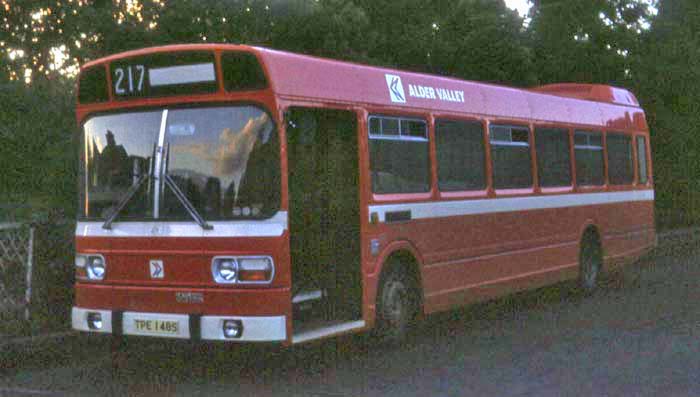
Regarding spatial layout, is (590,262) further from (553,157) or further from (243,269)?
(243,269)

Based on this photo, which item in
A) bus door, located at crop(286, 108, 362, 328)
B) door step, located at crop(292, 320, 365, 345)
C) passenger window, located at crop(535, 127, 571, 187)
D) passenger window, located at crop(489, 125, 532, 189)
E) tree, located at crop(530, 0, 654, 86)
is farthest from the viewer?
tree, located at crop(530, 0, 654, 86)

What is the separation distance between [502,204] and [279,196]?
16.2 ft

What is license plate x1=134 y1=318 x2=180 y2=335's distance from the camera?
349 inches

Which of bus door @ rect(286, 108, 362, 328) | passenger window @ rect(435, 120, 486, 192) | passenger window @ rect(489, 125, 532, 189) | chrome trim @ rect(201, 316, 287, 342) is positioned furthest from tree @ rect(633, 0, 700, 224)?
chrome trim @ rect(201, 316, 287, 342)

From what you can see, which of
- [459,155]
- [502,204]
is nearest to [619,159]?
[502,204]

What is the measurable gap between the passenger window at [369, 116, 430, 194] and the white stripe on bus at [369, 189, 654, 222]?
0.61 feet

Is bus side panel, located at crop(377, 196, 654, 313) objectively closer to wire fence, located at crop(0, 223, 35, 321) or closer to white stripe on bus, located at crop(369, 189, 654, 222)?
white stripe on bus, located at crop(369, 189, 654, 222)

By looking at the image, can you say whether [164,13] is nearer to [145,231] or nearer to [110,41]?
[110,41]

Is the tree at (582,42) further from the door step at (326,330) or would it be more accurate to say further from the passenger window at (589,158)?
the door step at (326,330)

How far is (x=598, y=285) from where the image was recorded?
1742cm

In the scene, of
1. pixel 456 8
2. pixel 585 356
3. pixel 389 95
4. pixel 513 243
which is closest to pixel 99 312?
pixel 389 95

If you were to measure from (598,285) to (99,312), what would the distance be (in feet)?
33.7

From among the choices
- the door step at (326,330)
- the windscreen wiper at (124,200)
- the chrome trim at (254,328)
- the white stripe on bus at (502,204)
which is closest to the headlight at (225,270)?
the chrome trim at (254,328)

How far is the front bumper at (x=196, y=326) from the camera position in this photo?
8.65 metres
